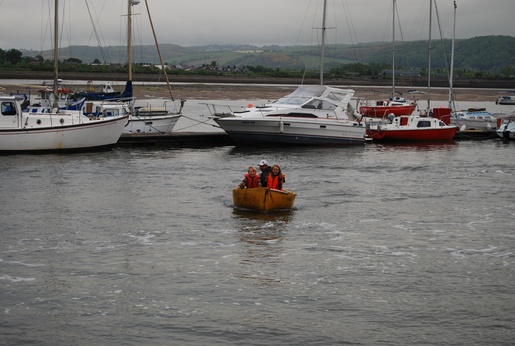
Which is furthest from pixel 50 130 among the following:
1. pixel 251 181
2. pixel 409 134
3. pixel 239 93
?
pixel 239 93

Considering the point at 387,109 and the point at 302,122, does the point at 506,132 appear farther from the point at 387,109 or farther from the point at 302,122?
the point at 302,122

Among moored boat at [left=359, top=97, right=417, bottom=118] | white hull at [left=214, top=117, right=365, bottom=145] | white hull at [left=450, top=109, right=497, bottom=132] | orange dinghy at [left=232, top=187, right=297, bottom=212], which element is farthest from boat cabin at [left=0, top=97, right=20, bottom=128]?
white hull at [left=450, top=109, right=497, bottom=132]

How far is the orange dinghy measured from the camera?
2847 centimetres

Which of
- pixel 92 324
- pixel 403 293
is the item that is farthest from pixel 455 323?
pixel 92 324

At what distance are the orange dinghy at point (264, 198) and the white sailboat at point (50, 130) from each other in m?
16.8

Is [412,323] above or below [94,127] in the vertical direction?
below

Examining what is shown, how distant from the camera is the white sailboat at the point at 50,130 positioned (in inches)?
1645

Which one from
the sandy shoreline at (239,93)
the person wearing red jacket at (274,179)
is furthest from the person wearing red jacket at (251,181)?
the sandy shoreline at (239,93)

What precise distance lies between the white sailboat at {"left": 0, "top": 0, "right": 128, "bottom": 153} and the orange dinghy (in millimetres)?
16765

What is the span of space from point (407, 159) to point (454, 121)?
19.1m

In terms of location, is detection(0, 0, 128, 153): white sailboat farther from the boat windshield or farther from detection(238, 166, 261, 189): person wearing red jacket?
detection(238, 166, 261, 189): person wearing red jacket

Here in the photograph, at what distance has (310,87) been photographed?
171ft

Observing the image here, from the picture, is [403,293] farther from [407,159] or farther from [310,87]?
[310,87]

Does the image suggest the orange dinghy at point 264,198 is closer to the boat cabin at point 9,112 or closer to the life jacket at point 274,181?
the life jacket at point 274,181
